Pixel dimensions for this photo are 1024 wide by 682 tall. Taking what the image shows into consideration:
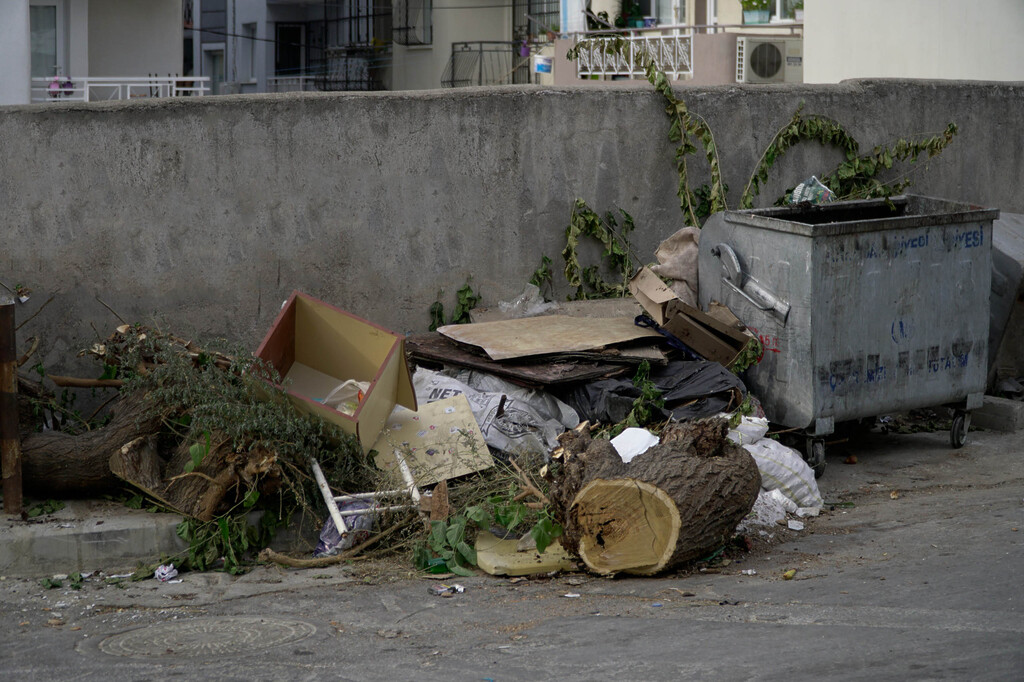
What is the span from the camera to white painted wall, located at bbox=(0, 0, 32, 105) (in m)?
13.6

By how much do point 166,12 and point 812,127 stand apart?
544 inches

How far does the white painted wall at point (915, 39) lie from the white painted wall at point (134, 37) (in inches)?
433

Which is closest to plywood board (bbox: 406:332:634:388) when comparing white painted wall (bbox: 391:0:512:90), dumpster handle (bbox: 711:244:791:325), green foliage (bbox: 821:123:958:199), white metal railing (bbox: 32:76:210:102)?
dumpster handle (bbox: 711:244:791:325)

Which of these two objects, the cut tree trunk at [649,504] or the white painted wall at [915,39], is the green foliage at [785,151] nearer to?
the white painted wall at [915,39]

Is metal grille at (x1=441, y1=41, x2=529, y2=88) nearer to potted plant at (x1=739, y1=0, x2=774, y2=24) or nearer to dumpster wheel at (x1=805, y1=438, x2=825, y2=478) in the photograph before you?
potted plant at (x1=739, y1=0, x2=774, y2=24)

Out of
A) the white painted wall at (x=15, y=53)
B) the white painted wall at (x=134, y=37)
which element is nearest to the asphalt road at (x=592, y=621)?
the white painted wall at (x=15, y=53)

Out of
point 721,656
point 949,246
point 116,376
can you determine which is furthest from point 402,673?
point 949,246

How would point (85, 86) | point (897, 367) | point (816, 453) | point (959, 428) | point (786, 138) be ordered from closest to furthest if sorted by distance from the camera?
point (816, 453) < point (897, 367) < point (959, 428) < point (786, 138) < point (85, 86)

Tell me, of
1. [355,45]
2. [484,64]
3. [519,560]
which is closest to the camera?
[519,560]

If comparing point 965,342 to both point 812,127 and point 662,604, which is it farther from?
point 662,604

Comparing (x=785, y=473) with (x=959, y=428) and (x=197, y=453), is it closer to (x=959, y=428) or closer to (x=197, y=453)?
(x=959, y=428)

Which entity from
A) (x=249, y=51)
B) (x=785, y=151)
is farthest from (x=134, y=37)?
(x=785, y=151)

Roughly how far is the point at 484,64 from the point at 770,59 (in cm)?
933

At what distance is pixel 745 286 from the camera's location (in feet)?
21.8
